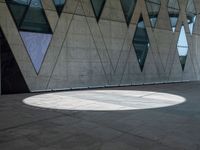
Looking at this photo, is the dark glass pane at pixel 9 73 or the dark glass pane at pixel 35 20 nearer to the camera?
the dark glass pane at pixel 9 73

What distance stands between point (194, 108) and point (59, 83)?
6.40m

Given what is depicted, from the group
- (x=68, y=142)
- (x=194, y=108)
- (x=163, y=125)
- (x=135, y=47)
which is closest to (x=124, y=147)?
(x=68, y=142)

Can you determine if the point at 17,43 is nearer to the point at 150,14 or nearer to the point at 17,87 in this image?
the point at 17,87

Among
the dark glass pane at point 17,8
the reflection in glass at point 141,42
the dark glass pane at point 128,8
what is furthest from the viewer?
the reflection in glass at point 141,42

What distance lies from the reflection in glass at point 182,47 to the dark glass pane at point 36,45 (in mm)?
10363

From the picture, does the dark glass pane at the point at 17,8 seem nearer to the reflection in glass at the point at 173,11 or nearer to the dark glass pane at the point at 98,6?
the dark glass pane at the point at 98,6

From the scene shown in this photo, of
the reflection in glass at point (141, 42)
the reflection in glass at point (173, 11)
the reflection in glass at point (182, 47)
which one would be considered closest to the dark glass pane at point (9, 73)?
the reflection in glass at point (141, 42)

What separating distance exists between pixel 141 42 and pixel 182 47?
15.2 feet

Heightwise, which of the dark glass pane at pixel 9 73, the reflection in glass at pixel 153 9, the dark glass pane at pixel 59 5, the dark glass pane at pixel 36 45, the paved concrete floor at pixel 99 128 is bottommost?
the paved concrete floor at pixel 99 128

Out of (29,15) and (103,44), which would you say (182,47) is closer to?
(103,44)

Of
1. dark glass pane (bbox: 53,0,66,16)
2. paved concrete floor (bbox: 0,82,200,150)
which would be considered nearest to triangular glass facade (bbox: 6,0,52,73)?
dark glass pane (bbox: 53,0,66,16)

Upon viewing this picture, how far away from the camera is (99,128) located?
4770mm

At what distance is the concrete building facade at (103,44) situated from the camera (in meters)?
10.7

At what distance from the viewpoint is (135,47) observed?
1468 centimetres
